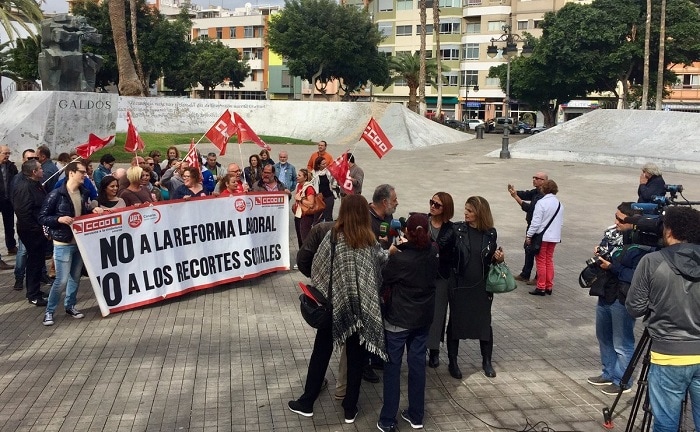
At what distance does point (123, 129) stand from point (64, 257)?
85.4 feet

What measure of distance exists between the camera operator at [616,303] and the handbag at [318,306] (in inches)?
88.3

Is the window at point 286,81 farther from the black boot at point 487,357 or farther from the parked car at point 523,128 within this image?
the black boot at point 487,357

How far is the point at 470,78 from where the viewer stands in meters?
69.6

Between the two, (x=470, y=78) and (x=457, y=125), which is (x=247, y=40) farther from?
(x=457, y=125)

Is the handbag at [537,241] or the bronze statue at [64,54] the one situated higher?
the bronze statue at [64,54]

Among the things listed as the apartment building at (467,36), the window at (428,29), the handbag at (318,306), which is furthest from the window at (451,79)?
the handbag at (318,306)

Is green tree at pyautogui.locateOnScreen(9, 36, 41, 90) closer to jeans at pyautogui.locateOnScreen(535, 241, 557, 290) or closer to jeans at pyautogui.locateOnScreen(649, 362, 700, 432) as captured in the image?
jeans at pyautogui.locateOnScreen(535, 241, 557, 290)

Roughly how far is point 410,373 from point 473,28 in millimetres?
68551

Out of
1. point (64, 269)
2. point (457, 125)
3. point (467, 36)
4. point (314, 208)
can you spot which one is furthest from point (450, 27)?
point (64, 269)

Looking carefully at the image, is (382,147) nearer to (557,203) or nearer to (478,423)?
(557,203)

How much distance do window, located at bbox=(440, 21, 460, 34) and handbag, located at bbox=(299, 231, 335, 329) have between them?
226ft

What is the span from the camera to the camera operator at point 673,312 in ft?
12.9

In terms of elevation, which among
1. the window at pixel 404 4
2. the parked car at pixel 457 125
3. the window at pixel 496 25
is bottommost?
the parked car at pixel 457 125

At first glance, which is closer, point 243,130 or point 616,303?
point 616,303
